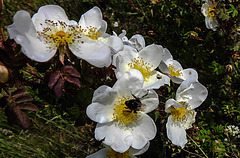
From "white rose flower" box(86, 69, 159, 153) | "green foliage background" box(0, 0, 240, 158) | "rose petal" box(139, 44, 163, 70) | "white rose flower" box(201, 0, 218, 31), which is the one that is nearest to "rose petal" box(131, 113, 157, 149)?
"white rose flower" box(86, 69, 159, 153)

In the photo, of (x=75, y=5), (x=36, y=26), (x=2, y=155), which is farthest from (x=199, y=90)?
(x=75, y=5)

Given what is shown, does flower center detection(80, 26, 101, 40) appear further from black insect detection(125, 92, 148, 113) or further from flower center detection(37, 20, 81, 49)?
black insect detection(125, 92, 148, 113)

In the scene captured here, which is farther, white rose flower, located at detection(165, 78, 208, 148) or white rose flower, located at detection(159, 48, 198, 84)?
white rose flower, located at detection(159, 48, 198, 84)

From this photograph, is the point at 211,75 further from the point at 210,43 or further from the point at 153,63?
the point at 153,63

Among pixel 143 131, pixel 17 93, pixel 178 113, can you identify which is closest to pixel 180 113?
pixel 178 113

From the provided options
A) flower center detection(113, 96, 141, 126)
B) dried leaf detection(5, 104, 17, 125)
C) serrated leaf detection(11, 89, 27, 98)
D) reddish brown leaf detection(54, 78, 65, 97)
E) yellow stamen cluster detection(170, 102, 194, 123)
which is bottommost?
yellow stamen cluster detection(170, 102, 194, 123)

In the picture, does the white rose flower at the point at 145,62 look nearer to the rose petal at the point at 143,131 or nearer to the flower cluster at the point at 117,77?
the flower cluster at the point at 117,77

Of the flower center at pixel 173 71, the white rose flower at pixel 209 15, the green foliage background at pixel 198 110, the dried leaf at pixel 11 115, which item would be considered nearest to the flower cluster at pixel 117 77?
the flower center at pixel 173 71
